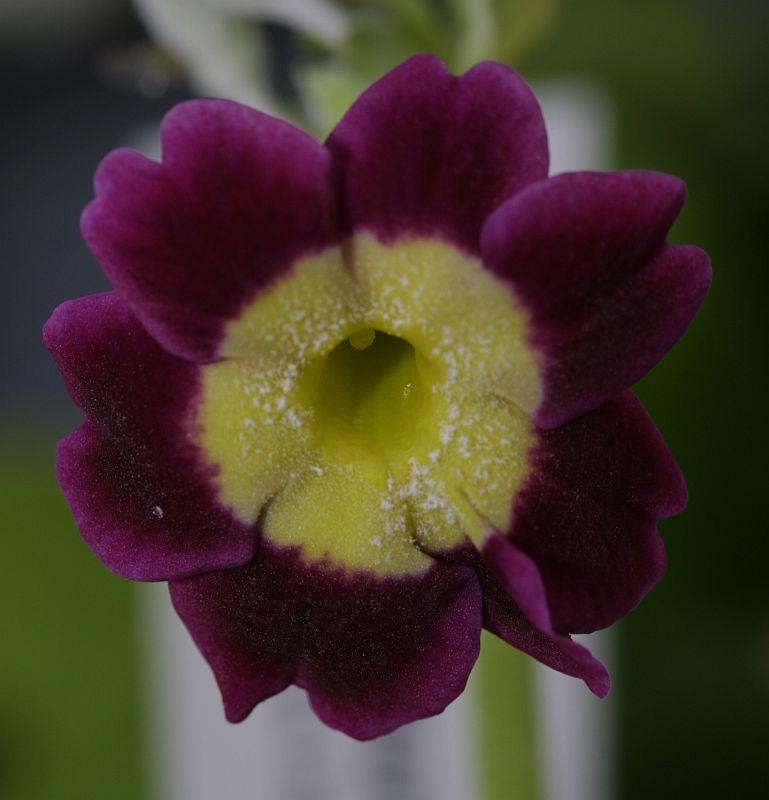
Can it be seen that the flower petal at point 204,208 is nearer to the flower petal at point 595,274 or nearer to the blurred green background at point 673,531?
the flower petal at point 595,274

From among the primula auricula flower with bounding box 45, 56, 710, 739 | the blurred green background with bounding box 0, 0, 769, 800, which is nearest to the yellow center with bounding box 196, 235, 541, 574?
the primula auricula flower with bounding box 45, 56, 710, 739

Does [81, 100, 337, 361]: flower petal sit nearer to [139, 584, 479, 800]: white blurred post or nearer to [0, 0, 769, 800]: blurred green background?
[0, 0, 769, 800]: blurred green background

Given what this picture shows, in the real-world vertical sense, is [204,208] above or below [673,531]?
above

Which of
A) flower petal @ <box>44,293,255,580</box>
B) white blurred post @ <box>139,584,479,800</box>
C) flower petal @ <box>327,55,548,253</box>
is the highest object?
flower petal @ <box>327,55,548,253</box>

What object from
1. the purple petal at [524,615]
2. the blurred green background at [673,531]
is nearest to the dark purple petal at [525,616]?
the purple petal at [524,615]

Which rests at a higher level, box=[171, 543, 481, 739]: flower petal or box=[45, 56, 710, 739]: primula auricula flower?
box=[45, 56, 710, 739]: primula auricula flower

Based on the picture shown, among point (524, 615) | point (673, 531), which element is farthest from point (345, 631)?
point (673, 531)

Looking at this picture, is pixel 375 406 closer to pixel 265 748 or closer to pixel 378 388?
pixel 378 388

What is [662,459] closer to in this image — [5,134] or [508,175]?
[508,175]

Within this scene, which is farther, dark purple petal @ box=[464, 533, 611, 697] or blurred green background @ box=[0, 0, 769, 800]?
blurred green background @ box=[0, 0, 769, 800]
